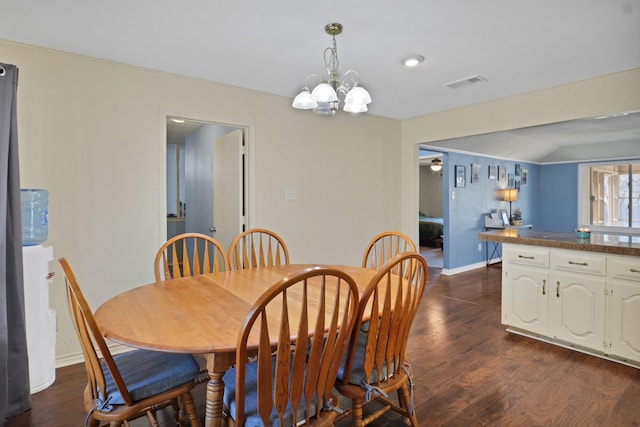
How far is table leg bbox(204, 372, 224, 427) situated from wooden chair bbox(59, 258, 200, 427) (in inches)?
10.2

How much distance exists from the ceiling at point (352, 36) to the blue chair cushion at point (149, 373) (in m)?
1.78

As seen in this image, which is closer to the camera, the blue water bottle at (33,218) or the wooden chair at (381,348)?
the wooden chair at (381,348)

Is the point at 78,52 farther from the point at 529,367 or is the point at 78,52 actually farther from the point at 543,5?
the point at 529,367

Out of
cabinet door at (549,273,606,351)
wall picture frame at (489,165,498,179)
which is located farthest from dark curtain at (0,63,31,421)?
wall picture frame at (489,165,498,179)

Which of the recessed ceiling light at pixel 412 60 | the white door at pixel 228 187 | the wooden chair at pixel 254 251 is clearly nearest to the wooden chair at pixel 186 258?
the wooden chair at pixel 254 251

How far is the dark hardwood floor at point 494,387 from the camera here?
1.92 m

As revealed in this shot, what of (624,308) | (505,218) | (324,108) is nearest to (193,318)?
(324,108)

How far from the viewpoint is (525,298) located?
303cm

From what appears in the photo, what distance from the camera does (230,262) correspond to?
2523 mm

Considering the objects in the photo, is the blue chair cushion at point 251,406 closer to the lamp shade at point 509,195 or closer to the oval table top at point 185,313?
the oval table top at point 185,313

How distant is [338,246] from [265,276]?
189 cm

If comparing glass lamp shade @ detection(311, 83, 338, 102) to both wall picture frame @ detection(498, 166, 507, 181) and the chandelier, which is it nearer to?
the chandelier

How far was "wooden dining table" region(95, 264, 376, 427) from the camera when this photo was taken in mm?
1241

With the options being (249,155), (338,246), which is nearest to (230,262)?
(249,155)
